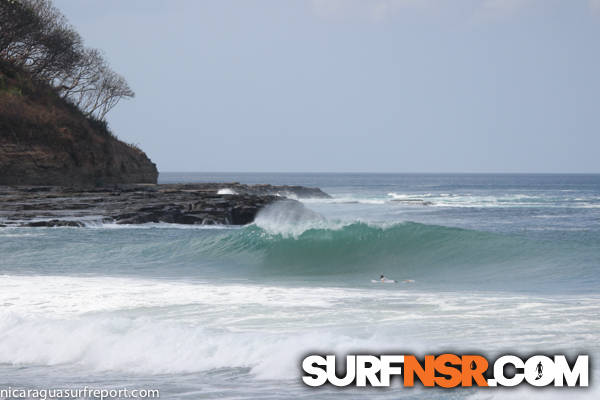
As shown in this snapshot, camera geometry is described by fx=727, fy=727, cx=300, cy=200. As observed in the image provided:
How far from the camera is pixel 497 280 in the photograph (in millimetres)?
14773

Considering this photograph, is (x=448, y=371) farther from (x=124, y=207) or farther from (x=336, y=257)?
(x=124, y=207)

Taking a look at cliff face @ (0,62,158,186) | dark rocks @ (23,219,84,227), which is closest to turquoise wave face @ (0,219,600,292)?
dark rocks @ (23,219,84,227)

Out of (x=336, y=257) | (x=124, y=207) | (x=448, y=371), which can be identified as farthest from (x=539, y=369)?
(x=124, y=207)

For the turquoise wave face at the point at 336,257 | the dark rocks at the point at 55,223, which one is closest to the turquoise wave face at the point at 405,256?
the turquoise wave face at the point at 336,257

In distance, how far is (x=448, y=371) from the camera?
6.70 metres

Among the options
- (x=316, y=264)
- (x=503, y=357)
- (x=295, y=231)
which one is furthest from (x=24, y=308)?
(x=295, y=231)

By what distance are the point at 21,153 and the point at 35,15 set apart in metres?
13.8

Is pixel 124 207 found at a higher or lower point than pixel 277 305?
higher

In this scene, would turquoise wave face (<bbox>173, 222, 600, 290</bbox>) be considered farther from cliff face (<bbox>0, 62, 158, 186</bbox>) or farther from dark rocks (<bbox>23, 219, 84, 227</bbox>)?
cliff face (<bbox>0, 62, 158, 186</bbox>)

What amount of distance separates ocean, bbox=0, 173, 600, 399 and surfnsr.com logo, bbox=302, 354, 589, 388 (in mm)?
170

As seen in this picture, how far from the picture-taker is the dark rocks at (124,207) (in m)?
27.5

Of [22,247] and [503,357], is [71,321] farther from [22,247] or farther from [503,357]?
[22,247]

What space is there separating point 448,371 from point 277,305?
14.2 ft

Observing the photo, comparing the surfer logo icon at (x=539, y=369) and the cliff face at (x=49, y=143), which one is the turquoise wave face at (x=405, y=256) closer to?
the surfer logo icon at (x=539, y=369)
